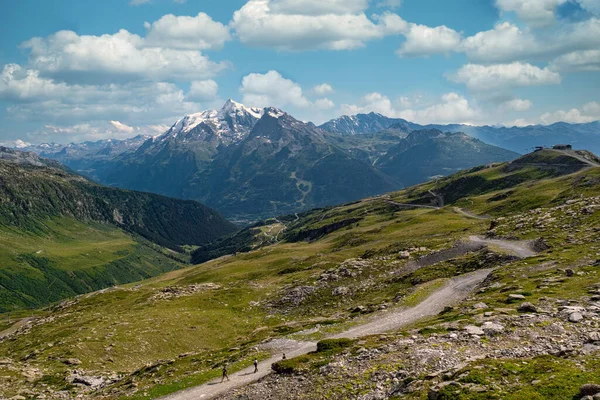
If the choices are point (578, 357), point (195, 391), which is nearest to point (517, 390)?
point (578, 357)

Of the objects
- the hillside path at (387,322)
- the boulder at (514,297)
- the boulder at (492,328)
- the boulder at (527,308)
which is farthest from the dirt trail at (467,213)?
the boulder at (492,328)

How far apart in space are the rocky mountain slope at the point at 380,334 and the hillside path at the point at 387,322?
2.57ft

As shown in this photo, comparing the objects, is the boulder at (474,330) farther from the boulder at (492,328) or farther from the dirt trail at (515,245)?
the dirt trail at (515,245)

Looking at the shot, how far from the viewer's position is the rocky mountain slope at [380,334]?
2950 cm

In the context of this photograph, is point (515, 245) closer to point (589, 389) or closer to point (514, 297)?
point (514, 297)

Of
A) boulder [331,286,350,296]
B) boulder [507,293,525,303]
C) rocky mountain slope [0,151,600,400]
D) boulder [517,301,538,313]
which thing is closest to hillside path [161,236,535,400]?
rocky mountain slope [0,151,600,400]

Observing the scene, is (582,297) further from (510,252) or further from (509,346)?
(510,252)

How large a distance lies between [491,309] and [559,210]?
196ft

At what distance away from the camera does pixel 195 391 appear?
40.0 meters

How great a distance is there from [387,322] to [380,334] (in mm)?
Answer: 8995

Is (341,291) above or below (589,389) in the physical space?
below

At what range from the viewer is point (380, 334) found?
4378 cm

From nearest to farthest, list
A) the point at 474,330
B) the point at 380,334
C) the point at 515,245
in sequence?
the point at 474,330 < the point at 380,334 < the point at 515,245

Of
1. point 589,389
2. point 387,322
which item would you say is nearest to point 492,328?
point 589,389
